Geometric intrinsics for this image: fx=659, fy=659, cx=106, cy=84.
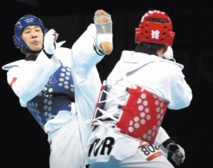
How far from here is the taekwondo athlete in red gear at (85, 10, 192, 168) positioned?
3.60 meters

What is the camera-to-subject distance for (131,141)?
3.62 m

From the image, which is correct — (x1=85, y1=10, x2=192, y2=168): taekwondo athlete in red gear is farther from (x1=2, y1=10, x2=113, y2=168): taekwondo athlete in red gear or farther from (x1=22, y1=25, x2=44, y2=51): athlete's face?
(x1=22, y1=25, x2=44, y2=51): athlete's face

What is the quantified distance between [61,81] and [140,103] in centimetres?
83

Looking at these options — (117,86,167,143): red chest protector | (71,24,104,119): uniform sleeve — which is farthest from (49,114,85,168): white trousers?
(117,86,167,143): red chest protector

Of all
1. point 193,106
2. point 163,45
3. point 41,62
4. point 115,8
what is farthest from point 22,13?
point 163,45

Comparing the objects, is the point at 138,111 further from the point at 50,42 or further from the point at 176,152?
the point at 50,42

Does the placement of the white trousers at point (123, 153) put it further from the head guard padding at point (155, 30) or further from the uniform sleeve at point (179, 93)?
the head guard padding at point (155, 30)

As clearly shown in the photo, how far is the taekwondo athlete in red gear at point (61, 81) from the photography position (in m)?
3.92

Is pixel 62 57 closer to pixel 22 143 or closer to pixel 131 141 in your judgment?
pixel 131 141

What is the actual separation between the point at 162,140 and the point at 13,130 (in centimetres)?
263

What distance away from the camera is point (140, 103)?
3.64 metres

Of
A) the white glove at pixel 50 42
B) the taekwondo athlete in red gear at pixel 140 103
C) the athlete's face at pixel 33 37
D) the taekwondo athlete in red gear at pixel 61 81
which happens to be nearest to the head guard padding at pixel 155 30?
the taekwondo athlete in red gear at pixel 140 103

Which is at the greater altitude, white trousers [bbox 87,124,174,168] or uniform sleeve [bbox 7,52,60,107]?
uniform sleeve [bbox 7,52,60,107]

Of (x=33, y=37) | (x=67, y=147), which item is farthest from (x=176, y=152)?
(x=33, y=37)
